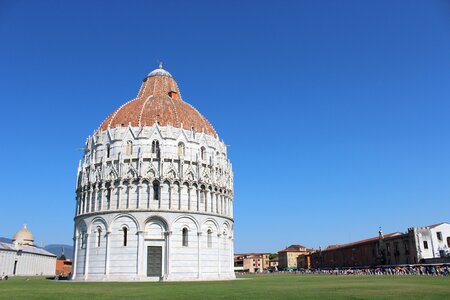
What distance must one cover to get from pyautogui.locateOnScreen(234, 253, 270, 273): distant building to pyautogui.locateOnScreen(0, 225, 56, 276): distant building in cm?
5881

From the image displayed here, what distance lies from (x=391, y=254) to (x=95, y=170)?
191ft

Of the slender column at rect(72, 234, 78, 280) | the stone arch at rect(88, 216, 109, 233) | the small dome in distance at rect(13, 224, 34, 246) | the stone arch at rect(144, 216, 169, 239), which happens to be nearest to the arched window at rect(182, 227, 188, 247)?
the stone arch at rect(144, 216, 169, 239)

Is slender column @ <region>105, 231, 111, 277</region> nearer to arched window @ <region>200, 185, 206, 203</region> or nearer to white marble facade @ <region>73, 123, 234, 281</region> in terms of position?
white marble facade @ <region>73, 123, 234, 281</region>

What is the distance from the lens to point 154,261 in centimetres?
4438

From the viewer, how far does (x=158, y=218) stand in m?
45.0

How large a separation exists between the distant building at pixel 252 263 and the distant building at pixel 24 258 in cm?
5881

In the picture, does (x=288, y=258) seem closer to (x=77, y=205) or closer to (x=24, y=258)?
(x=24, y=258)

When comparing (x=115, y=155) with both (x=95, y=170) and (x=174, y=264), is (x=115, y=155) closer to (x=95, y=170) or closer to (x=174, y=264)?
(x=95, y=170)

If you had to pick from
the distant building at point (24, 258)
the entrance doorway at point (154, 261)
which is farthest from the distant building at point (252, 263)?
the entrance doorway at point (154, 261)

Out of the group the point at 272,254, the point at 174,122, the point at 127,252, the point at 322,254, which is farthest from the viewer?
the point at 272,254

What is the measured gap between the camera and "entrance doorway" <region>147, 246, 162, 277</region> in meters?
44.1

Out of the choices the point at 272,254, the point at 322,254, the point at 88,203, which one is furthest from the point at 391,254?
the point at 272,254

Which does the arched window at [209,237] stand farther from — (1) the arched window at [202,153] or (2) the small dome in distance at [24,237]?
(2) the small dome in distance at [24,237]

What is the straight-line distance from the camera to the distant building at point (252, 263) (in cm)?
13950
